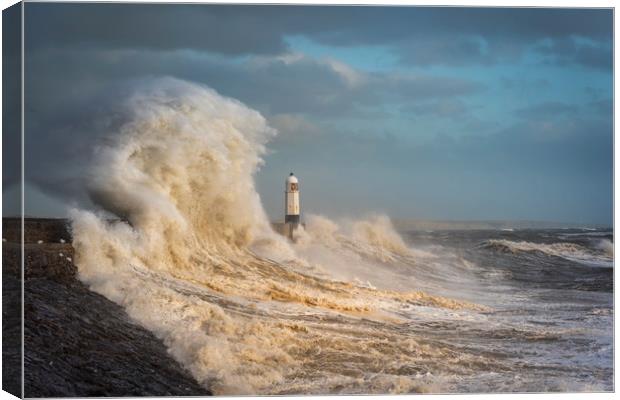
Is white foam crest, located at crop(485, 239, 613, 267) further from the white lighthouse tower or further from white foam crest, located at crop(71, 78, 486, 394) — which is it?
the white lighthouse tower

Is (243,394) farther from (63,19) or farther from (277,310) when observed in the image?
(63,19)

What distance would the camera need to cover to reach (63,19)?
7980 millimetres

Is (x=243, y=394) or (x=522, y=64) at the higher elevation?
(x=522, y=64)

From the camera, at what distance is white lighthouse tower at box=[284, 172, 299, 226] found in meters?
8.41

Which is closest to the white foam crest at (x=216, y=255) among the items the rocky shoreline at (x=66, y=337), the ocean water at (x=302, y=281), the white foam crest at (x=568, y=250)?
the ocean water at (x=302, y=281)

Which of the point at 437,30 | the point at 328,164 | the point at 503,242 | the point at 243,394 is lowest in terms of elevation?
the point at 243,394

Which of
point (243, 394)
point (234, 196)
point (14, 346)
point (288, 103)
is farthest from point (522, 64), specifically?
point (14, 346)

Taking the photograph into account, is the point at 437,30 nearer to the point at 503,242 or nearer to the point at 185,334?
the point at 503,242

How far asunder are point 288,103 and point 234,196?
3.08ft

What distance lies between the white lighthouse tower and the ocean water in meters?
0.19

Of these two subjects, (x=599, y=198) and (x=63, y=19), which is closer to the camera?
(x=63, y=19)

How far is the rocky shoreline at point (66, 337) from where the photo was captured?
7750 millimetres

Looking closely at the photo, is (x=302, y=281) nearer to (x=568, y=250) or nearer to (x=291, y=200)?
(x=291, y=200)

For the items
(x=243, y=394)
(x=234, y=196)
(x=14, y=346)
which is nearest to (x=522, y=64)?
(x=234, y=196)
